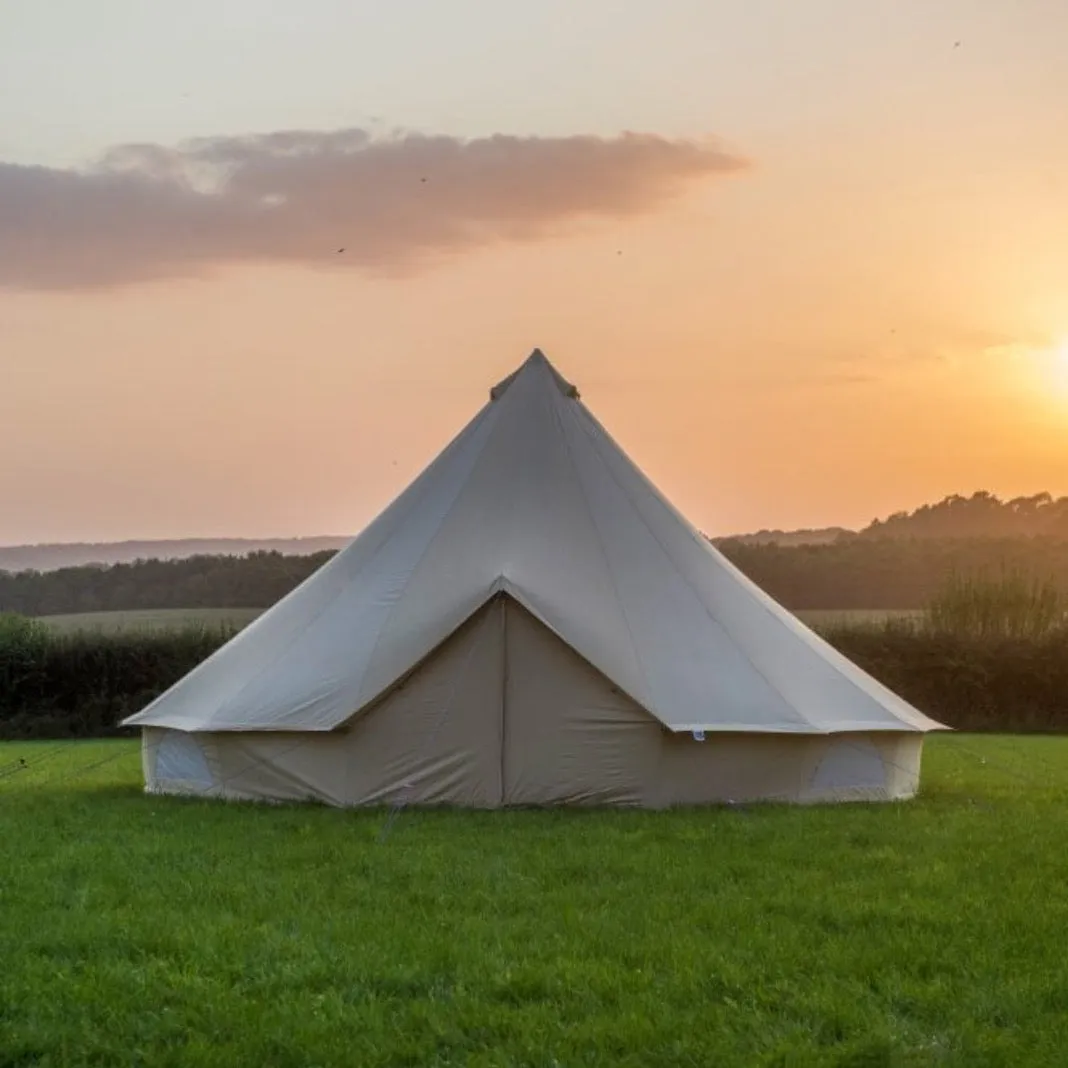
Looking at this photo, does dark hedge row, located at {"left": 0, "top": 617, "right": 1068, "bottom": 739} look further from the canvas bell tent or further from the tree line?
the canvas bell tent

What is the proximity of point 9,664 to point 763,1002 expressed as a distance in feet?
67.6

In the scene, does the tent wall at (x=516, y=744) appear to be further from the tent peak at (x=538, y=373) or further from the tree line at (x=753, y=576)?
the tree line at (x=753, y=576)

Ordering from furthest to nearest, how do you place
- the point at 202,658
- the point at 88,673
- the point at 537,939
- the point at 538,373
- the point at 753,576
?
the point at 753,576 < the point at 88,673 < the point at 202,658 < the point at 538,373 < the point at 537,939

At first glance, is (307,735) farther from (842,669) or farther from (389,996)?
(389,996)

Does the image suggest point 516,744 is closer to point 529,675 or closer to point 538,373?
point 529,675

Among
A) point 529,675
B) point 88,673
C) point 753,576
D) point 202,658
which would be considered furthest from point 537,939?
point 753,576

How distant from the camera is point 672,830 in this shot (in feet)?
30.2

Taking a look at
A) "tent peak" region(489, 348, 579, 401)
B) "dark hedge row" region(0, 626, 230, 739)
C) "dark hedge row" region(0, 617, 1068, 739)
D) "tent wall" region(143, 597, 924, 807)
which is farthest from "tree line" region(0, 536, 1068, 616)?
"tent wall" region(143, 597, 924, 807)

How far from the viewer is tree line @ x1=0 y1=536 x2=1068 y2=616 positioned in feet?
117

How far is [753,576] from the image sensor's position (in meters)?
35.4

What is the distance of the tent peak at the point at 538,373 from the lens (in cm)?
1257

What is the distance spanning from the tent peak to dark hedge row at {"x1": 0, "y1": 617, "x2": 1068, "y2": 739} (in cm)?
1219

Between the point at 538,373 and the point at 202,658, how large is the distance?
1276 cm

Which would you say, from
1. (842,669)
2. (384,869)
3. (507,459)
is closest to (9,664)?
(507,459)
